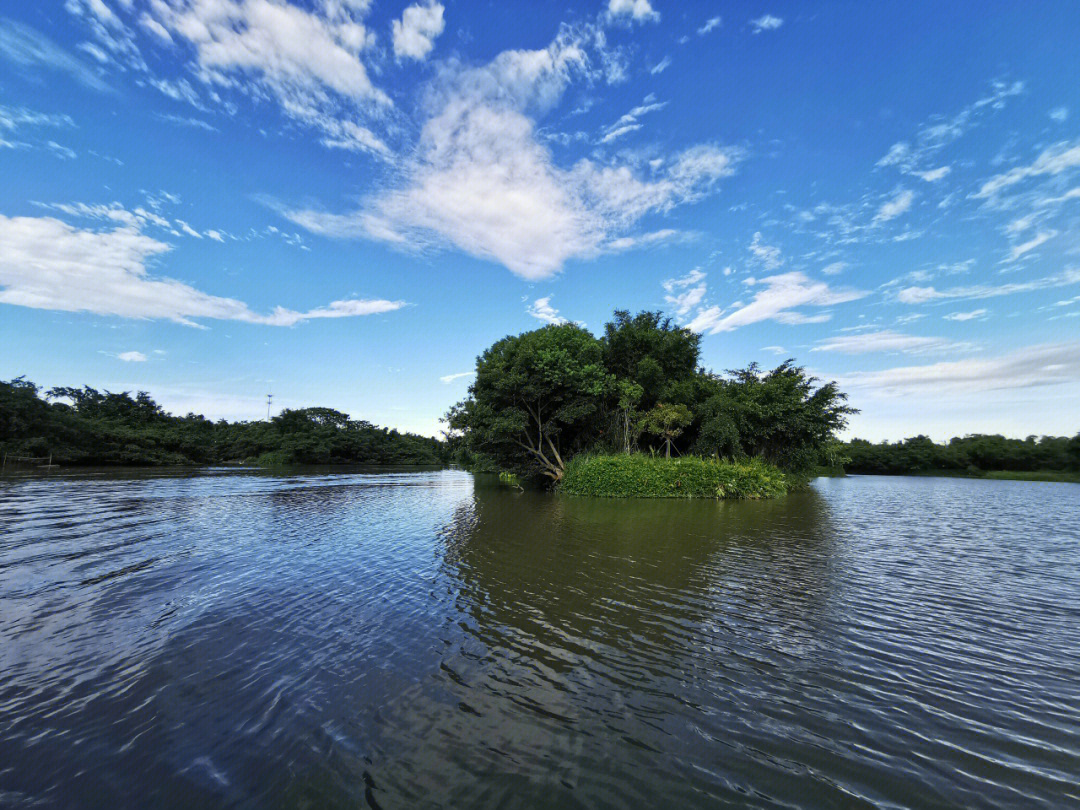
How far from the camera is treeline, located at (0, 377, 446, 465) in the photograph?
134 feet

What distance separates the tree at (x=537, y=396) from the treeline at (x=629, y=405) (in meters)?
0.08

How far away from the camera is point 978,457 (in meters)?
73.8

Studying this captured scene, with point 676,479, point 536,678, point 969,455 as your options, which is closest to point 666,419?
point 676,479

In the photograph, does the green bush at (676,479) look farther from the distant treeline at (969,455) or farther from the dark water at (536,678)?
the distant treeline at (969,455)

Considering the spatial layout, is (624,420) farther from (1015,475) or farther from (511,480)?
(1015,475)

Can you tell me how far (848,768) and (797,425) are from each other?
28.2 metres

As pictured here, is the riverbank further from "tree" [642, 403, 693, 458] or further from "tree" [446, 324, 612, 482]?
"tree" [446, 324, 612, 482]

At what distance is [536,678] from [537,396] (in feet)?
75.9

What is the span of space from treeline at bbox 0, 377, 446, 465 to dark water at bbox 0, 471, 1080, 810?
4535cm

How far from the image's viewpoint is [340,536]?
13.1m

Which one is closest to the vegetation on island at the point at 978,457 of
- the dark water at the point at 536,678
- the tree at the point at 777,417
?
the tree at the point at 777,417

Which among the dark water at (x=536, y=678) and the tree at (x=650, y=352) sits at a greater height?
the tree at (x=650, y=352)

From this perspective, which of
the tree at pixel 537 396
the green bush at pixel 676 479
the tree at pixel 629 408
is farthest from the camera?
the tree at pixel 629 408

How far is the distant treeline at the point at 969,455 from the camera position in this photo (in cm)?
6794
